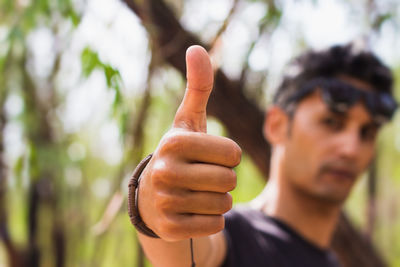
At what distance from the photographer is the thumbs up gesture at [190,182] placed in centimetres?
85

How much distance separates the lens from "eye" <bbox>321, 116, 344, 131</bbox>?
2.01 m

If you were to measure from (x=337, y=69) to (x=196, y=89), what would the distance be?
1.45 meters

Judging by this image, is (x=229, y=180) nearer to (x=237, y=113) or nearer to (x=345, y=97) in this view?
(x=345, y=97)

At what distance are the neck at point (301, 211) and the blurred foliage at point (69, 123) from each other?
73 cm

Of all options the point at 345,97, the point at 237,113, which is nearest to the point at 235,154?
the point at 345,97

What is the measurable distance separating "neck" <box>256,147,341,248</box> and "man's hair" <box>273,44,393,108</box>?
42 centimetres

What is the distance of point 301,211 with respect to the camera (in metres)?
2.00

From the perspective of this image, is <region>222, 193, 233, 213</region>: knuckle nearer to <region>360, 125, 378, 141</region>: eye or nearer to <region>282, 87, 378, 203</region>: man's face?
<region>282, 87, 378, 203</region>: man's face

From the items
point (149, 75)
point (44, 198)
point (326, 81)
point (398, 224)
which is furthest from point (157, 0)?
point (398, 224)

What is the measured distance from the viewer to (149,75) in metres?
2.44

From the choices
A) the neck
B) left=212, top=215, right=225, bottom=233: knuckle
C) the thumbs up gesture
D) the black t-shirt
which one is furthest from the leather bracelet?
the neck

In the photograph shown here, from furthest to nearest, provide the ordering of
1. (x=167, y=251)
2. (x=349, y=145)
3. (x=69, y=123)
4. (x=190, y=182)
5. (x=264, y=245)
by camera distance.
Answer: (x=69, y=123) → (x=349, y=145) → (x=264, y=245) → (x=167, y=251) → (x=190, y=182)

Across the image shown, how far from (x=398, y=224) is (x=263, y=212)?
1016cm

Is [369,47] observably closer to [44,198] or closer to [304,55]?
[304,55]
